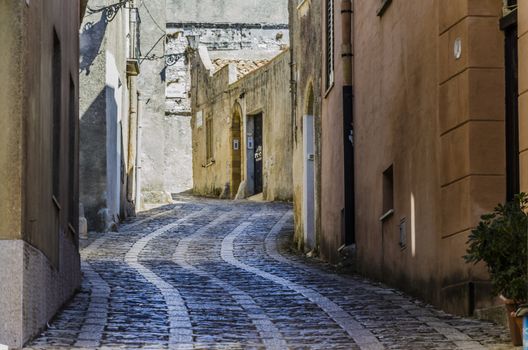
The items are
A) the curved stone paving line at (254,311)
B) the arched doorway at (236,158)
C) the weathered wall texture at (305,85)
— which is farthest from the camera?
the arched doorway at (236,158)

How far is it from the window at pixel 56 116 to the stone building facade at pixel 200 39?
3709cm

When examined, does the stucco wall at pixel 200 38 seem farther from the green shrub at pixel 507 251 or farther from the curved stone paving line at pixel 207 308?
the green shrub at pixel 507 251

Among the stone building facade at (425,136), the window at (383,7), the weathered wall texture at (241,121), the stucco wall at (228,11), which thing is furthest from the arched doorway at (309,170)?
the stucco wall at (228,11)

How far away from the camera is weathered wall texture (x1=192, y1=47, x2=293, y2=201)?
114ft

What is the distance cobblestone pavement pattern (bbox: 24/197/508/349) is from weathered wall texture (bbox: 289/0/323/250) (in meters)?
1.96

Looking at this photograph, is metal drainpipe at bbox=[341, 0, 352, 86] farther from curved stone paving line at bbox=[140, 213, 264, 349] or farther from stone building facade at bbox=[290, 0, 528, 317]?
curved stone paving line at bbox=[140, 213, 264, 349]

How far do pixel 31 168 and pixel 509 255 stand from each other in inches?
140

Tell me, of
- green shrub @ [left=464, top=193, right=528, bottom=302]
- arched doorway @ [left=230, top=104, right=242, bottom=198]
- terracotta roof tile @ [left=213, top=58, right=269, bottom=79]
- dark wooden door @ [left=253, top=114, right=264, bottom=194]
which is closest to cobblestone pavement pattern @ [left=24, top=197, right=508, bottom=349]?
green shrub @ [left=464, top=193, right=528, bottom=302]

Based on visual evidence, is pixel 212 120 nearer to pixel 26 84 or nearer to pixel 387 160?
pixel 387 160

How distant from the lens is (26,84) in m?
8.84

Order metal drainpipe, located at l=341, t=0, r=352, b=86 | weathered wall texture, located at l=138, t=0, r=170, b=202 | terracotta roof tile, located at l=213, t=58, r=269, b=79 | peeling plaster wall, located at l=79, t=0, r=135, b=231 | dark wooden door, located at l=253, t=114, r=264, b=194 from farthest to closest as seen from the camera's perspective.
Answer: terracotta roof tile, located at l=213, t=58, r=269, b=79
dark wooden door, located at l=253, t=114, r=264, b=194
weathered wall texture, located at l=138, t=0, r=170, b=202
peeling plaster wall, located at l=79, t=0, r=135, b=231
metal drainpipe, located at l=341, t=0, r=352, b=86

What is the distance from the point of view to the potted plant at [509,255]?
8672 millimetres

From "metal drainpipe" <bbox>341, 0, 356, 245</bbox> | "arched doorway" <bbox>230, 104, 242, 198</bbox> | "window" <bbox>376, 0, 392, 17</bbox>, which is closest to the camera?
"window" <bbox>376, 0, 392, 17</bbox>

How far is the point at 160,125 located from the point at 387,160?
64.5ft
